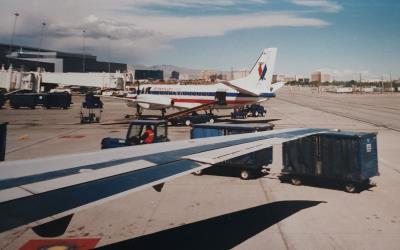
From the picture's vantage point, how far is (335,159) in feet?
50.7

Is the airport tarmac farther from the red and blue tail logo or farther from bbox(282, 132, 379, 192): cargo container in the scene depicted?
the red and blue tail logo

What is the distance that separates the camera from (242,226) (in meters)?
11.2

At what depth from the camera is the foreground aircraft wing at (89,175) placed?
4355 mm

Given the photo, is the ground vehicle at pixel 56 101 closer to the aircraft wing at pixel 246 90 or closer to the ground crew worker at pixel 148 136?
the aircraft wing at pixel 246 90

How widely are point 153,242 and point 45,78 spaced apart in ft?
351

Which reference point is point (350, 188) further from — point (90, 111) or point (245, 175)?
point (90, 111)

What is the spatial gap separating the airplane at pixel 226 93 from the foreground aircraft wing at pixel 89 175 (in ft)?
104

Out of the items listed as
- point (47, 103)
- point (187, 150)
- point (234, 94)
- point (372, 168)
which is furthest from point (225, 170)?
point (47, 103)

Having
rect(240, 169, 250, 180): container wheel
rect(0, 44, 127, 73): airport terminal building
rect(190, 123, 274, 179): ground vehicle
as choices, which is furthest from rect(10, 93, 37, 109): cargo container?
rect(0, 44, 127, 73): airport terminal building

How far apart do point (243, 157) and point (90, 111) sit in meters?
45.9

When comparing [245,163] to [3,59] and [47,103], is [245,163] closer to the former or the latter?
[47,103]

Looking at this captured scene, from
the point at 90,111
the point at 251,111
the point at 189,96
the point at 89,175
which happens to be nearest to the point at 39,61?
the point at 90,111

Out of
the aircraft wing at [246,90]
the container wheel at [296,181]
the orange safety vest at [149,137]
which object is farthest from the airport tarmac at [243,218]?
the aircraft wing at [246,90]

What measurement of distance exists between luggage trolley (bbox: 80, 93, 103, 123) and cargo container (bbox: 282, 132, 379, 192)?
32.5 meters
